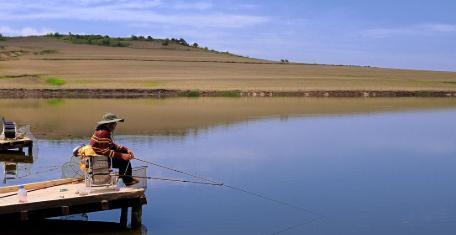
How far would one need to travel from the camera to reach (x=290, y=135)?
83.4 ft

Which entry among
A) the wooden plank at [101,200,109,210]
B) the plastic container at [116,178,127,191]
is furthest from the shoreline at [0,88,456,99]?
the wooden plank at [101,200,109,210]

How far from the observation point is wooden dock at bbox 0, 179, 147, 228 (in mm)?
10648

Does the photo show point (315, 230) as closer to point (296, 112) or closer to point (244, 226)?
point (244, 226)

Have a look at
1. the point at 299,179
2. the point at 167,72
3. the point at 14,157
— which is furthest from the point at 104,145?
the point at 167,72

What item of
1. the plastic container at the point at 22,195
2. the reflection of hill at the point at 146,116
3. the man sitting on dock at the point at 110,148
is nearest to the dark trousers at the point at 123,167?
the man sitting on dock at the point at 110,148

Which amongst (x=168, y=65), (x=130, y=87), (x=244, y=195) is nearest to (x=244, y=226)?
(x=244, y=195)

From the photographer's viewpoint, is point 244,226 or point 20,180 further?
point 20,180

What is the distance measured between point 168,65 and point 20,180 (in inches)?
2363

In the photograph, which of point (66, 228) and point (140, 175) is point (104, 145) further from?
point (66, 228)

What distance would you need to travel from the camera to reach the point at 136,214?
1141 centimetres

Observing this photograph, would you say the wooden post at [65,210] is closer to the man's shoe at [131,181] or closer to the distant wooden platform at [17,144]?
the man's shoe at [131,181]

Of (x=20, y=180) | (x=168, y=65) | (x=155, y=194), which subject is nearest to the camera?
(x=155, y=194)

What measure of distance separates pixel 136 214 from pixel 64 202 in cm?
121

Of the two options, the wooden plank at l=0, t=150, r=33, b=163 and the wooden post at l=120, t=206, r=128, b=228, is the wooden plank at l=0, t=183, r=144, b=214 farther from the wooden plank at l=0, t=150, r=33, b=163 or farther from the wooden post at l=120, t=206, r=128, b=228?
the wooden plank at l=0, t=150, r=33, b=163
